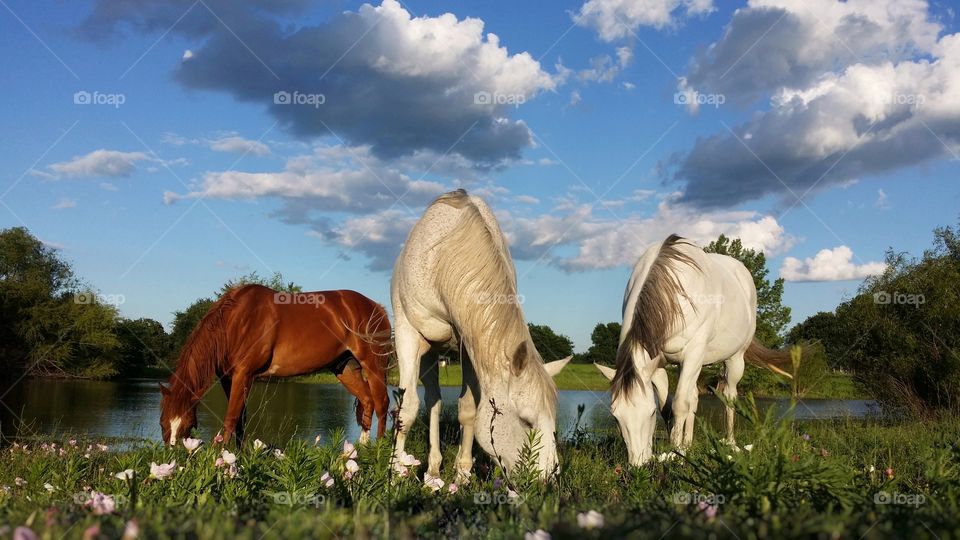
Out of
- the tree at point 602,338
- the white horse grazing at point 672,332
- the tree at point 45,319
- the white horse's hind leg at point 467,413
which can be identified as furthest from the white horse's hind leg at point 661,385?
the tree at point 602,338

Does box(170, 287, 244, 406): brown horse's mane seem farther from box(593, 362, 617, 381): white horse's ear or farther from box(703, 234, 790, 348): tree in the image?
box(703, 234, 790, 348): tree

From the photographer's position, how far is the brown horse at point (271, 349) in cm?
761

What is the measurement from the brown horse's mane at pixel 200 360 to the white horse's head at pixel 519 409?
4.25 meters

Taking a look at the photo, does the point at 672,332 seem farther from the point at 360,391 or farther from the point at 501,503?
the point at 501,503

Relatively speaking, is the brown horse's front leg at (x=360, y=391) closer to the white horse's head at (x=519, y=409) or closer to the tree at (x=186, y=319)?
the white horse's head at (x=519, y=409)

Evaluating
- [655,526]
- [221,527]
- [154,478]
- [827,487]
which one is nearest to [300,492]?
[154,478]

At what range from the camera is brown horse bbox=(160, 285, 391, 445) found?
761cm

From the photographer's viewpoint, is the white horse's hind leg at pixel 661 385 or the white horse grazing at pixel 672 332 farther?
the white horse's hind leg at pixel 661 385

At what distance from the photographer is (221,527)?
4.88ft

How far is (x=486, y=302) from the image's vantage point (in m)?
5.27

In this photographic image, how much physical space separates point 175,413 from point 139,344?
153 feet

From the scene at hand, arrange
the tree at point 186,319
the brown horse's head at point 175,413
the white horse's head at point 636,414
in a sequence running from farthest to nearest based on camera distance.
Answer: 1. the tree at point 186,319
2. the brown horse's head at point 175,413
3. the white horse's head at point 636,414

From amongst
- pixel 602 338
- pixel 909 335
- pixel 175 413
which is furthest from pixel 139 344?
pixel 909 335

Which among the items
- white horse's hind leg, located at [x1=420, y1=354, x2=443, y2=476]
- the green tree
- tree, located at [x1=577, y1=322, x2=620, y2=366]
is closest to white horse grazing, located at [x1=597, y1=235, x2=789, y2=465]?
white horse's hind leg, located at [x1=420, y1=354, x2=443, y2=476]
